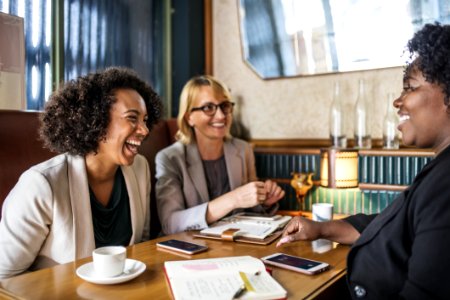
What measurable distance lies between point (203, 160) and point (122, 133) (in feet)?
2.38

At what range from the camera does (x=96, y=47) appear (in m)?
2.72

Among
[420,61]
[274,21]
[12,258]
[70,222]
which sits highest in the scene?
[274,21]

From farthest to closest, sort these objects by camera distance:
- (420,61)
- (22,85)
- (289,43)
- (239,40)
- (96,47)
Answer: (239,40) < (289,43) < (96,47) < (22,85) < (420,61)

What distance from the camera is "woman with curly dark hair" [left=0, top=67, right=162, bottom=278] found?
4.72ft

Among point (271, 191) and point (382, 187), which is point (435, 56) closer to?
point (271, 191)

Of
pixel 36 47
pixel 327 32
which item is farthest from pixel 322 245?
pixel 36 47

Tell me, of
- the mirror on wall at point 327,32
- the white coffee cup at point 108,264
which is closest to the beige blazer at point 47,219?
the white coffee cup at point 108,264

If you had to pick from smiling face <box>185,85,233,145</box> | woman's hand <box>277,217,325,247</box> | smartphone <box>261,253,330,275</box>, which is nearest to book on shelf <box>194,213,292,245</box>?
woman's hand <box>277,217,325,247</box>

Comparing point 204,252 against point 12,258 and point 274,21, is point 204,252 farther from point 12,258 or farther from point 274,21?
point 274,21

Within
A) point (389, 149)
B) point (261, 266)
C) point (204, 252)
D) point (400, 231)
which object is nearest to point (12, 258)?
point (204, 252)

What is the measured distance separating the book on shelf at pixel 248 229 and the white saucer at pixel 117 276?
444 millimetres

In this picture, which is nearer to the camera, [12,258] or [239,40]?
[12,258]

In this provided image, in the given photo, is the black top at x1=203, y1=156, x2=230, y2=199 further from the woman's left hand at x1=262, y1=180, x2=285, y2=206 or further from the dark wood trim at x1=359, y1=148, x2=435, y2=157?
the dark wood trim at x1=359, y1=148, x2=435, y2=157

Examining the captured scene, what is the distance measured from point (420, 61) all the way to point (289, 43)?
6.05 feet
